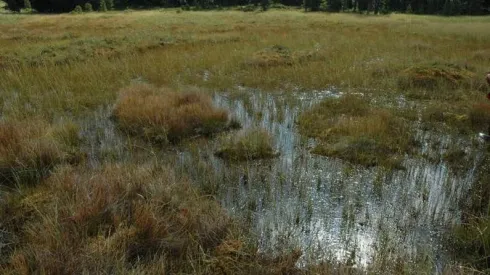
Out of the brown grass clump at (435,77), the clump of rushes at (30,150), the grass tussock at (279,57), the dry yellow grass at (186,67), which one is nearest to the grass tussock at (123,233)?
the clump of rushes at (30,150)

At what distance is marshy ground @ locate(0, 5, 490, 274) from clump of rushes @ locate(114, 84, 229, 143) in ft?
0.13

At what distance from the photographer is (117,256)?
134 inches

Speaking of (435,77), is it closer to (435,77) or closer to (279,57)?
(435,77)

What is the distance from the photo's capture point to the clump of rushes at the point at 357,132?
630 cm

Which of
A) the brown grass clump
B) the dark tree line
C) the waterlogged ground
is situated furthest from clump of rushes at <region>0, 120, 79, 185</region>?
the dark tree line

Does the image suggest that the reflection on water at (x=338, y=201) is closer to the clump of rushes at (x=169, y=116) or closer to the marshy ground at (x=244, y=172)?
the marshy ground at (x=244, y=172)

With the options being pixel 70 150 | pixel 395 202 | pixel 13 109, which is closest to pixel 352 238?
pixel 395 202

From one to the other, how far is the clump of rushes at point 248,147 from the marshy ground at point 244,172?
1.2 inches

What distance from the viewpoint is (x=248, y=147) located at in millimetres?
6309

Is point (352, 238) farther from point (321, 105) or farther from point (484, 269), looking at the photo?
point (321, 105)

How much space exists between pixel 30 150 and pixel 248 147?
10.8 ft

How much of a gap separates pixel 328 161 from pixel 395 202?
1500 millimetres

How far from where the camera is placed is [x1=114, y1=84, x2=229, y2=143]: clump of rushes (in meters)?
7.09

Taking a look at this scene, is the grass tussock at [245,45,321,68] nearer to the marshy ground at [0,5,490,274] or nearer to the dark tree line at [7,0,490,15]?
the marshy ground at [0,5,490,274]
